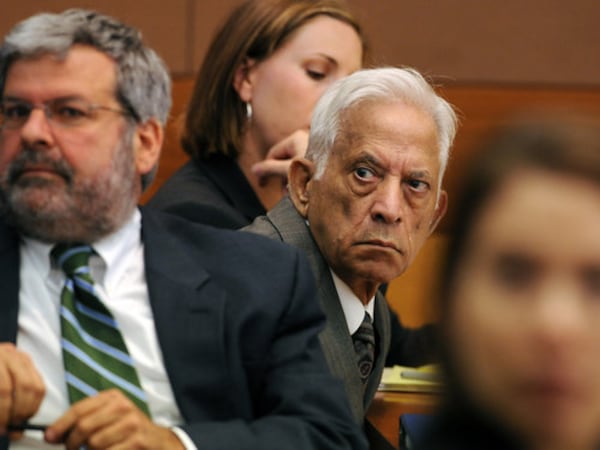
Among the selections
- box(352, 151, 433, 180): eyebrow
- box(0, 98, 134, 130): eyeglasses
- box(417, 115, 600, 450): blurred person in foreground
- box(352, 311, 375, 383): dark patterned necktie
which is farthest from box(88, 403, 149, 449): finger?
box(417, 115, 600, 450): blurred person in foreground

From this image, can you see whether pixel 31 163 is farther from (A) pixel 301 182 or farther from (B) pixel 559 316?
(B) pixel 559 316

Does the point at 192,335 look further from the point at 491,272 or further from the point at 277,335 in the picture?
the point at 491,272

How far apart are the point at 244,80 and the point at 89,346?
146 centimetres

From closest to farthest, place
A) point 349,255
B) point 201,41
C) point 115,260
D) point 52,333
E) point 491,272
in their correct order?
point 491,272 < point 52,333 < point 115,260 < point 349,255 < point 201,41

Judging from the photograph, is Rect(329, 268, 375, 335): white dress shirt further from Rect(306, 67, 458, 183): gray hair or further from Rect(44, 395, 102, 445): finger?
Rect(44, 395, 102, 445): finger

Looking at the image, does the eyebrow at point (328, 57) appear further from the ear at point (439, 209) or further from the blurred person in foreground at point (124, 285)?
the blurred person in foreground at point (124, 285)

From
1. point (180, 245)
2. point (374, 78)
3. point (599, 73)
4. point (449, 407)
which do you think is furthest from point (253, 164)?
point (449, 407)

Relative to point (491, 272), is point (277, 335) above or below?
below

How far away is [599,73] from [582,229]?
4.04 meters

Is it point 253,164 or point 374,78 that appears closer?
point 374,78

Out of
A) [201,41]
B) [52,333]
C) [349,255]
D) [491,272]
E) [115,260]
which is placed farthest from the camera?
[201,41]

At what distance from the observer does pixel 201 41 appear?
14.2 ft

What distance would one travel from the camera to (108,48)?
6.01 feet

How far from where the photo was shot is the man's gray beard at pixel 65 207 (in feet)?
5.64
